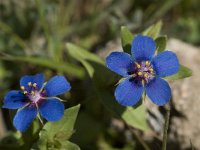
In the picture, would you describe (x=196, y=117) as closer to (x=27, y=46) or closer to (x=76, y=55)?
(x=76, y=55)

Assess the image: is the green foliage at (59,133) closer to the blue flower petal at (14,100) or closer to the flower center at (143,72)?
the blue flower petal at (14,100)

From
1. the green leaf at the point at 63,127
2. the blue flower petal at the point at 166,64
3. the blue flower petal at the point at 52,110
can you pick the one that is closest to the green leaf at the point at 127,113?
the green leaf at the point at 63,127

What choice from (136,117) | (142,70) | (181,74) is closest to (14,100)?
(142,70)

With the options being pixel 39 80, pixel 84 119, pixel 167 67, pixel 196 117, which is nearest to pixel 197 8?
pixel 196 117

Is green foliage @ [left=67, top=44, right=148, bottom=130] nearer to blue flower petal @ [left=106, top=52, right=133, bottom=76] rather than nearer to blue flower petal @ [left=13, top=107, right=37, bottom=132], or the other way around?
blue flower petal @ [left=106, top=52, right=133, bottom=76]

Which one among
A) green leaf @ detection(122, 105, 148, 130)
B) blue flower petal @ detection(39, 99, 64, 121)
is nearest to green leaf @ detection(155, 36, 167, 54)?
green leaf @ detection(122, 105, 148, 130)
